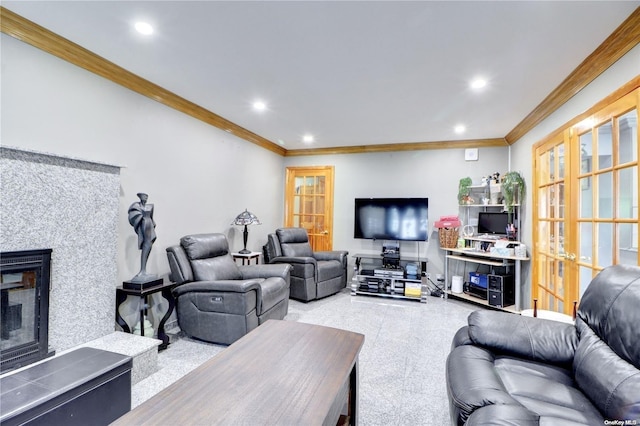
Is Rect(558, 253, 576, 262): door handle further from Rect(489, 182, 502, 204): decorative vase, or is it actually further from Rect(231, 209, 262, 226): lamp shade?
Rect(231, 209, 262, 226): lamp shade

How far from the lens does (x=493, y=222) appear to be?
14.5 ft

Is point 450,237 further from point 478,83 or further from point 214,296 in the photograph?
point 214,296

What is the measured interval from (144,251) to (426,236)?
3.96 meters

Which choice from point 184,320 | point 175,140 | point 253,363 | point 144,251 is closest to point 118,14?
point 175,140

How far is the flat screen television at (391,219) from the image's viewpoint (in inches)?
193

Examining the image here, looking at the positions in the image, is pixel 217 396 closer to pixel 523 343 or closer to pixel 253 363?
pixel 253 363

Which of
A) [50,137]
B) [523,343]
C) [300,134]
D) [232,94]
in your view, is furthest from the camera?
[300,134]

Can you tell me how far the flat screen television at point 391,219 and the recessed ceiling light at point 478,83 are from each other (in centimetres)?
225

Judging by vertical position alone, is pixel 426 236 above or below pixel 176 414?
above

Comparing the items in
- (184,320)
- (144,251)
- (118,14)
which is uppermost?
(118,14)

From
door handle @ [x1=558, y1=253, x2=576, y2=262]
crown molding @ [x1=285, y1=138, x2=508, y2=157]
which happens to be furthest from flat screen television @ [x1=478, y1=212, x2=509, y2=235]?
door handle @ [x1=558, y1=253, x2=576, y2=262]

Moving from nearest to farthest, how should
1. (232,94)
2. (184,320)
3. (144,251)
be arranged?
(144,251), (184,320), (232,94)

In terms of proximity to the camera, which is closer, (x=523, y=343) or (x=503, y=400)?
(x=503, y=400)

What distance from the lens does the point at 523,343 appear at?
1.73 m
